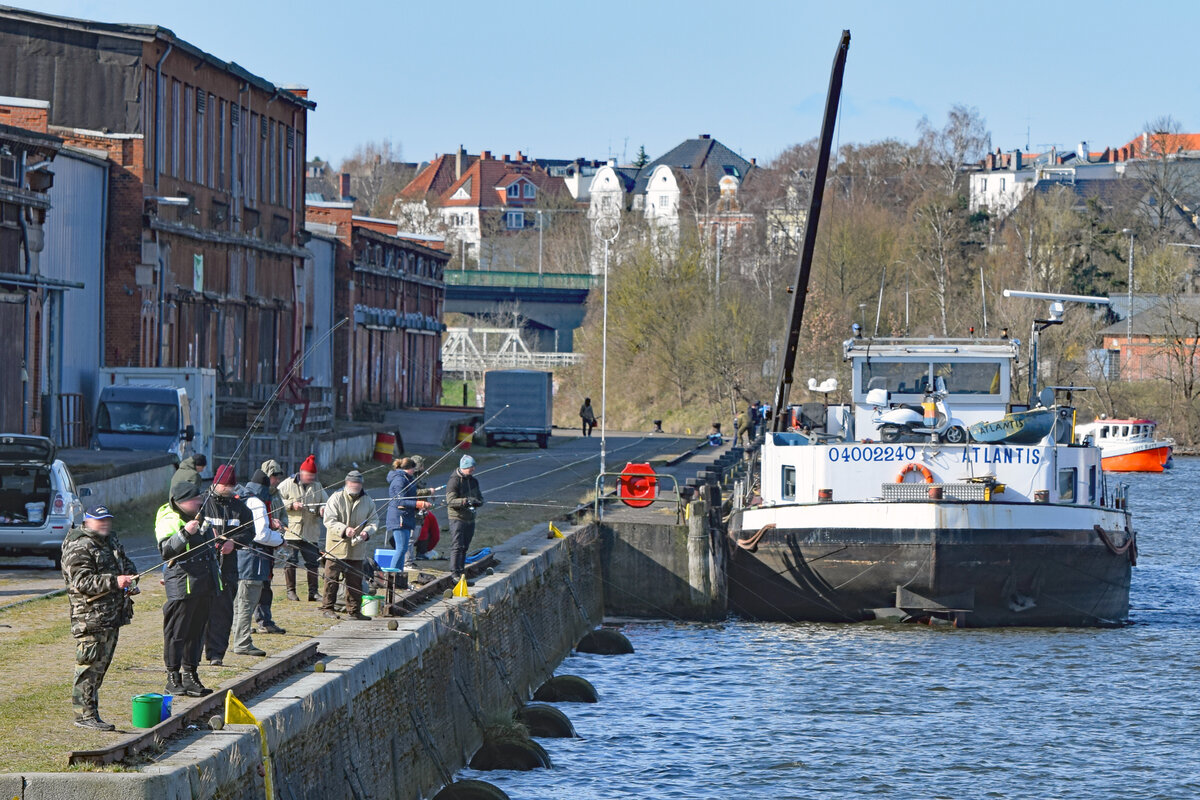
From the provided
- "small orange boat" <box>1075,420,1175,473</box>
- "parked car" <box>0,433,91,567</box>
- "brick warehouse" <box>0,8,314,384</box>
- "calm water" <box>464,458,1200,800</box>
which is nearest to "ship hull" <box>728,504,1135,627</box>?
"calm water" <box>464,458,1200,800</box>

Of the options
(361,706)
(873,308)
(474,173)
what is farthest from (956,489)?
(474,173)

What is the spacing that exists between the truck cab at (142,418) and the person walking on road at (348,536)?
17319 millimetres

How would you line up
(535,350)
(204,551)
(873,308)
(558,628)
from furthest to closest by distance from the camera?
(535,350), (873,308), (558,628), (204,551)

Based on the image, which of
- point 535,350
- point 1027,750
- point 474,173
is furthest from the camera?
point 474,173

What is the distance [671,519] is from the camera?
31.0 m

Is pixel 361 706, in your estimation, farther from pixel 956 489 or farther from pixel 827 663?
pixel 956 489

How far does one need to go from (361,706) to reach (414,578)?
7319mm

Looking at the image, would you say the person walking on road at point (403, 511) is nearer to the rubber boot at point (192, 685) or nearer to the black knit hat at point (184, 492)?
the black knit hat at point (184, 492)

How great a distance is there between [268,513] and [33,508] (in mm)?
6162

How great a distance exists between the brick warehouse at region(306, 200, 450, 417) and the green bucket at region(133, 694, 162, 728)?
5003cm

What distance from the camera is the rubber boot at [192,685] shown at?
12578 mm

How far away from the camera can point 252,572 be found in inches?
623

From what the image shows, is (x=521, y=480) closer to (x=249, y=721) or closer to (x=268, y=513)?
(x=268, y=513)

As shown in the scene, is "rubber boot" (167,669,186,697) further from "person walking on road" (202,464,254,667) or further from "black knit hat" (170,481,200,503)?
"black knit hat" (170,481,200,503)
